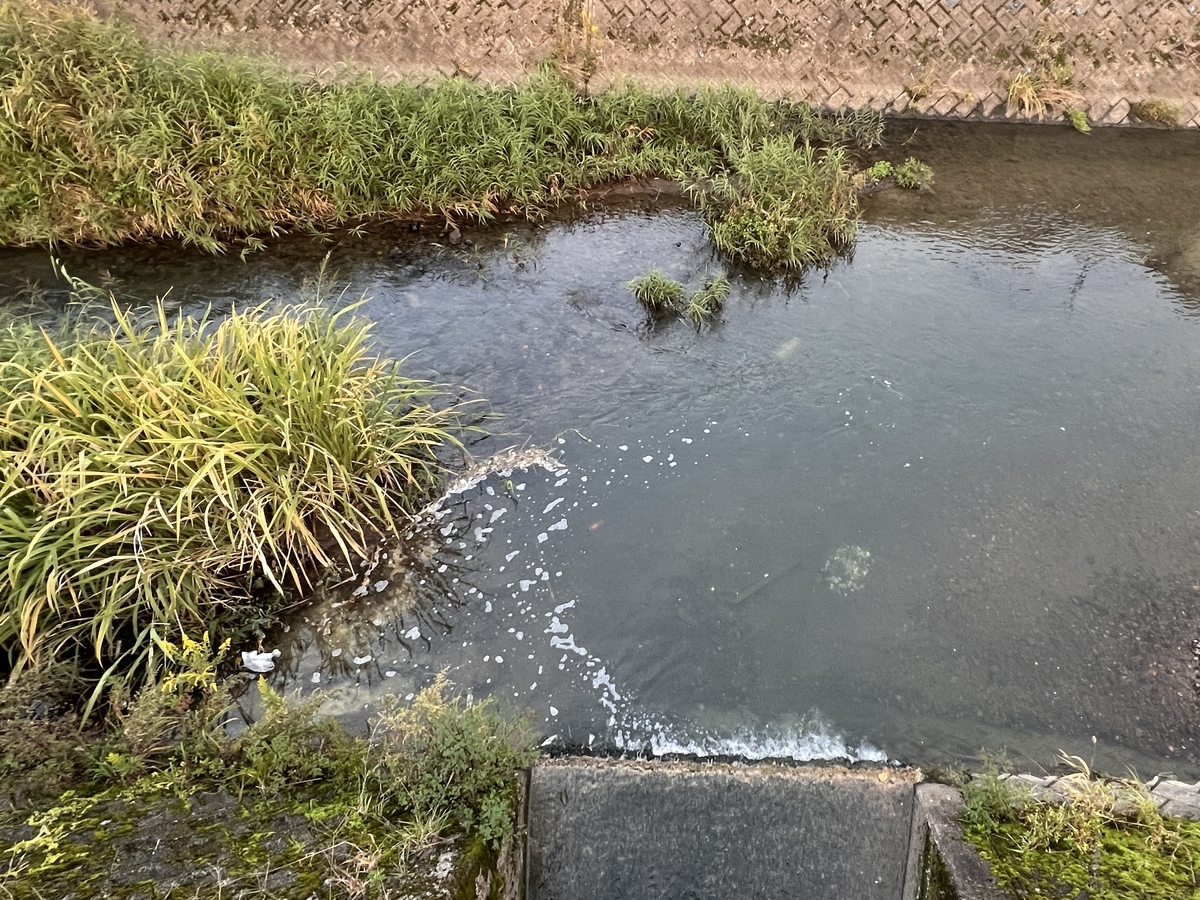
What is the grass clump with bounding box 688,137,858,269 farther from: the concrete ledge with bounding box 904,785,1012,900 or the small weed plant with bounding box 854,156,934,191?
the concrete ledge with bounding box 904,785,1012,900

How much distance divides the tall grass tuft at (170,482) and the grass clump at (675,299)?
226cm

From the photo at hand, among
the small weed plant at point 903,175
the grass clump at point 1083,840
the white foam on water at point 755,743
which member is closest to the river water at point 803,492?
the white foam on water at point 755,743

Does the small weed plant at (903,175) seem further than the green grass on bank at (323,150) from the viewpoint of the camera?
Yes

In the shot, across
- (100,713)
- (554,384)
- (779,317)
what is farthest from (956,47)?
(100,713)

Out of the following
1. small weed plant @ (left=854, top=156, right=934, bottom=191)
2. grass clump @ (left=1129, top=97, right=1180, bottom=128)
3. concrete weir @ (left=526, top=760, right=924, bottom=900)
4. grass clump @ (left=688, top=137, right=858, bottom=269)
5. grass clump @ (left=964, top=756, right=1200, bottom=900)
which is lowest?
concrete weir @ (left=526, top=760, right=924, bottom=900)

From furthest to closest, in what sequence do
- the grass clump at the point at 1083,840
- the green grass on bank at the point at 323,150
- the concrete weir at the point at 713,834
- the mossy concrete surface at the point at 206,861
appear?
1. the green grass on bank at the point at 323,150
2. the concrete weir at the point at 713,834
3. the grass clump at the point at 1083,840
4. the mossy concrete surface at the point at 206,861

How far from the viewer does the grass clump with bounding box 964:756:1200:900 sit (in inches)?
88.4

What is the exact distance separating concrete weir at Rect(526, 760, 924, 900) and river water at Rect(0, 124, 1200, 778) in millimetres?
252

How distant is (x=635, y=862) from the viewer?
258 centimetres

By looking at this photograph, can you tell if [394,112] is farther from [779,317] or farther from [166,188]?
[779,317]

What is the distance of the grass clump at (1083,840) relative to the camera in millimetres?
2244

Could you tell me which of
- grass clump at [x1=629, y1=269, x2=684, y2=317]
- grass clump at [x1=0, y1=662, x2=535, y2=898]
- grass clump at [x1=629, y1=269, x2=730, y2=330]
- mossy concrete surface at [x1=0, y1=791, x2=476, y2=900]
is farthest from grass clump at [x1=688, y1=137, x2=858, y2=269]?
mossy concrete surface at [x1=0, y1=791, x2=476, y2=900]

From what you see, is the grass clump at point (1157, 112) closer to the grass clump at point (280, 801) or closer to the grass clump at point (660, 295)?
the grass clump at point (660, 295)

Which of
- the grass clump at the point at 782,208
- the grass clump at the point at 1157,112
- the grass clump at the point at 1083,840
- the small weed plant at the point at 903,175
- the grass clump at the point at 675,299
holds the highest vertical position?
the grass clump at the point at 1157,112
